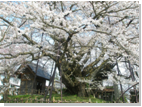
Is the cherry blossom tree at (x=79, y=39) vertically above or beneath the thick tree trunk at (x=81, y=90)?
above

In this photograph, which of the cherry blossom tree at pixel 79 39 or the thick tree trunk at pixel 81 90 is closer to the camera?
the cherry blossom tree at pixel 79 39

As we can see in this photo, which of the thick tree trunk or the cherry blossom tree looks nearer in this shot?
the cherry blossom tree

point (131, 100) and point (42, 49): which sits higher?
point (42, 49)

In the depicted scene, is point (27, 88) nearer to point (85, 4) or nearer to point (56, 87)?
point (56, 87)

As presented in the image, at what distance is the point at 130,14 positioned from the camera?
6.54 m

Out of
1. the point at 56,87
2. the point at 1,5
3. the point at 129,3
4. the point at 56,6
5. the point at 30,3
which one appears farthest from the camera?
the point at 56,87

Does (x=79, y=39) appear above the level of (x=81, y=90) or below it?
above

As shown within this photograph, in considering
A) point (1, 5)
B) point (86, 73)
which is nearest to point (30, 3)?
point (1, 5)

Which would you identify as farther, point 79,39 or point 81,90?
point 79,39

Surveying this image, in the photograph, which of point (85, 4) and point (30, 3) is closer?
point (30, 3)

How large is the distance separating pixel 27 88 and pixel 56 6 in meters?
7.88

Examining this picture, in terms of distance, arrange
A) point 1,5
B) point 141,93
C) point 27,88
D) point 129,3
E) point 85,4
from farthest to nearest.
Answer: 1. point 27,88
2. point 85,4
3. point 129,3
4. point 1,5
5. point 141,93

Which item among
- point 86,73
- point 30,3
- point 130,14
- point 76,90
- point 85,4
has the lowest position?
point 76,90

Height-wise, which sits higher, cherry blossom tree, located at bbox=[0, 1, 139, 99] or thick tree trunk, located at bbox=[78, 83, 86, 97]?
cherry blossom tree, located at bbox=[0, 1, 139, 99]
